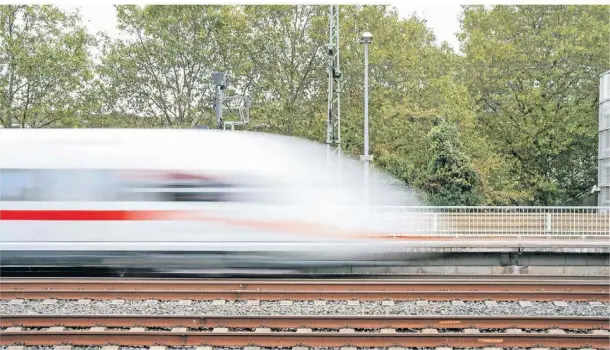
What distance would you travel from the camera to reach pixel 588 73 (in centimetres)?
3011

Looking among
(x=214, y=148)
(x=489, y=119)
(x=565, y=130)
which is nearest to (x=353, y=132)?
(x=489, y=119)

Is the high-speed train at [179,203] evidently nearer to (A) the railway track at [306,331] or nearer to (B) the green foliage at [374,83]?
(A) the railway track at [306,331]

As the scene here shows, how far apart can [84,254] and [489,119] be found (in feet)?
74.9

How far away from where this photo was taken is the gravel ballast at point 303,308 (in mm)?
9273

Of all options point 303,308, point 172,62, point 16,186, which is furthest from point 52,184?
point 172,62

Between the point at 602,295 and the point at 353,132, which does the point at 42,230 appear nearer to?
the point at 602,295

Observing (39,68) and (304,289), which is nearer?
(304,289)

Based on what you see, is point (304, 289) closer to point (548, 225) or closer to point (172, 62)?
point (548, 225)

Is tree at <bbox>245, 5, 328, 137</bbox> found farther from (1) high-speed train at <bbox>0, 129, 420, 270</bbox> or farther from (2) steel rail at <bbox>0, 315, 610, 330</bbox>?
(2) steel rail at <bbox>0, 315, 610, 330</bbox>

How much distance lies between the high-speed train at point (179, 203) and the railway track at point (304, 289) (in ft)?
1.39

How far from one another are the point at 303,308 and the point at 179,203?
2.71m

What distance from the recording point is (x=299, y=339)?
26.0ft

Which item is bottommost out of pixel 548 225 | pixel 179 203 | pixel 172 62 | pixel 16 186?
pixel 548 225

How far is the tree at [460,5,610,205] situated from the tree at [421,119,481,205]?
415 cm
